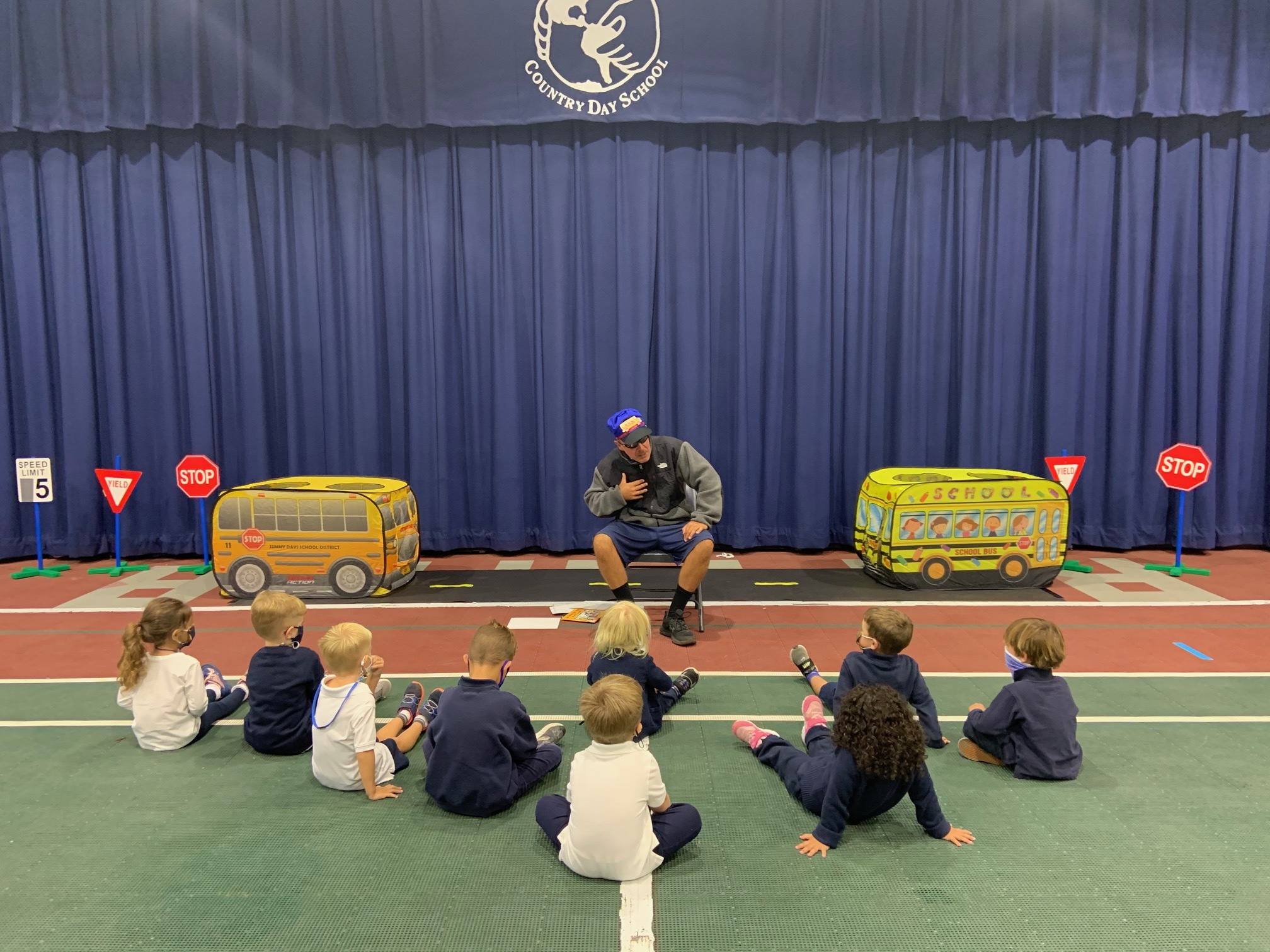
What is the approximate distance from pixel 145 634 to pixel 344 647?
3.63 feet

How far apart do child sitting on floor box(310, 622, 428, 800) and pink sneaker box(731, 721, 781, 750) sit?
4.86ft

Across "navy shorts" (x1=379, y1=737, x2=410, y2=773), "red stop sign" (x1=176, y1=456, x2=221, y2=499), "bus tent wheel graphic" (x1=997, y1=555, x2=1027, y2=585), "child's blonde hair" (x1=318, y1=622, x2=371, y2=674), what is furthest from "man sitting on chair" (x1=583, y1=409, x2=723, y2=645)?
"red stop sign" (x1=176, y1=456, x2=221, y2=499)

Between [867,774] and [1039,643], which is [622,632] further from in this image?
[1039,643]

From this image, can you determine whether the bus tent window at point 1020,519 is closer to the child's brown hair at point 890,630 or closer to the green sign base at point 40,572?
the child's brown hair at point 890,630

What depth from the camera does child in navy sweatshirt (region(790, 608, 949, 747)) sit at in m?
3.30

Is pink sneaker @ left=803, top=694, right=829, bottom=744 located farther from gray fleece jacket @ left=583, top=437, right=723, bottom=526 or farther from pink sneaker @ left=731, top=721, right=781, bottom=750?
gray fleece jacket @ left=583, top=437, right=723, bottom=526

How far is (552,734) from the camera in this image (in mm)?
3605

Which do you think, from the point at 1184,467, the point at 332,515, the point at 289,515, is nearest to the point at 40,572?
the point at 289,515

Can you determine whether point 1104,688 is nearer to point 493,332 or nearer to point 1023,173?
point 1023,173

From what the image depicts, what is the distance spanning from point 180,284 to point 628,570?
191 inches

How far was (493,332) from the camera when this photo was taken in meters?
7.48

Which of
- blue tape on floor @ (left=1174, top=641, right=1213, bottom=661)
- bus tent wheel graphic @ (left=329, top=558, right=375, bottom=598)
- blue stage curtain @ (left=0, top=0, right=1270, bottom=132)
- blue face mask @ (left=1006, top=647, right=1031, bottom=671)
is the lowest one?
blue tape on floor @ (left=1174, top=641, right=1213, bottom=661)

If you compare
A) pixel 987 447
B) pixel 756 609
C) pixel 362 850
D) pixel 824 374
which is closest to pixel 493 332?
pixel 824 374

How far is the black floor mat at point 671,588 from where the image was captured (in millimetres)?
6012
